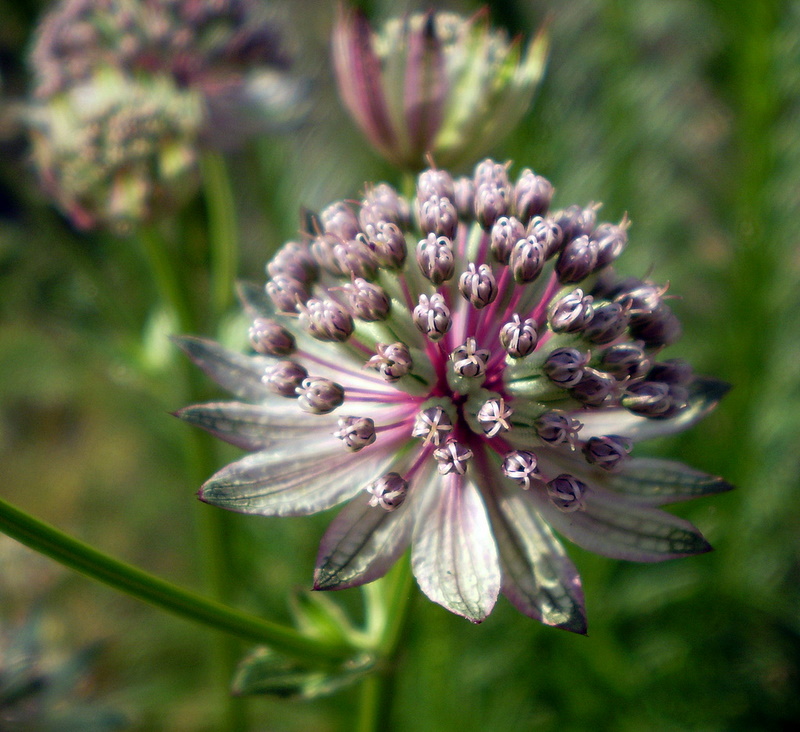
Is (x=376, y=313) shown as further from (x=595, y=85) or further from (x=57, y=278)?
(x=595, y=85)

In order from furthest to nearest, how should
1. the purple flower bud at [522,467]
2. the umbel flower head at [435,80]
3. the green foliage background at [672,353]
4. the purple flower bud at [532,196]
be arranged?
the green foliage background at [672,353] < the umbel flower head at [435,80] < the purple flower bud at [532,196] < the purple flower bud at [522,467]

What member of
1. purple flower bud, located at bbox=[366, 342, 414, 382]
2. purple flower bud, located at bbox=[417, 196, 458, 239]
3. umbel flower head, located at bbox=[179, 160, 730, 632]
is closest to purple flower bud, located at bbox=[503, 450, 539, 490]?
umbel flower head, located at bbox=[179, 160, 730, 632]

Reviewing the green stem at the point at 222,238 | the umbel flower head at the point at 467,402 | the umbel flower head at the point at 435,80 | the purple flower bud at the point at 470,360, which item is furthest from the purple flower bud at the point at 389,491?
the green stem at the point at 222,238

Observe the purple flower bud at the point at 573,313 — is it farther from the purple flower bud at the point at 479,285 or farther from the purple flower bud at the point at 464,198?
the purple flower bud at the point at 464,198

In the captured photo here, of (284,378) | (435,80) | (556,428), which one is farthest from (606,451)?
(435,80)

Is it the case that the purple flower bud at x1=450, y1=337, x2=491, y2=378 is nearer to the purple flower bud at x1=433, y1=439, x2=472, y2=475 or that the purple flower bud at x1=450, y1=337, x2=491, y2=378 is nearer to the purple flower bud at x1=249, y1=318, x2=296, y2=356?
the purple flower bud at x1=433, y1=439, x2=472, y2=475

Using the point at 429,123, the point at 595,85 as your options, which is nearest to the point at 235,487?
the point at 429,123
